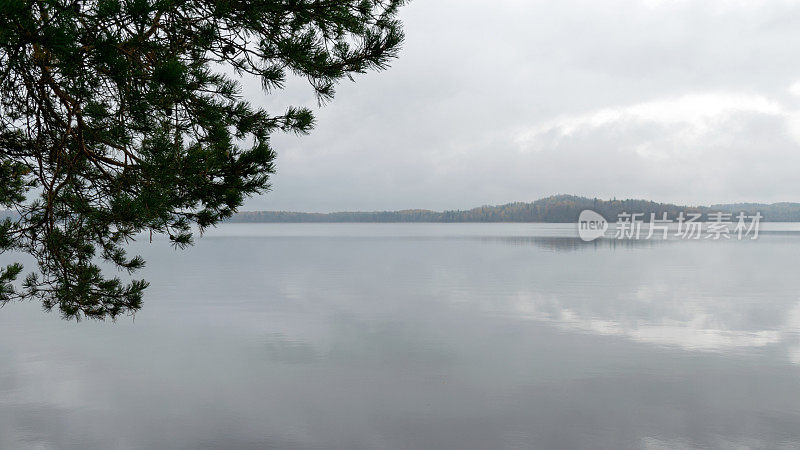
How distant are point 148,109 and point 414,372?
506 centimetres

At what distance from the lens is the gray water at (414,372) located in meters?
5.89

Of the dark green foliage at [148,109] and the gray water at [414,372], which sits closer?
the dark green foliage at [148,109]

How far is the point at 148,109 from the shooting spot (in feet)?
14.4

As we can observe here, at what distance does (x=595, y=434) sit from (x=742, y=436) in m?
1.32

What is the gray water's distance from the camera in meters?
5.89

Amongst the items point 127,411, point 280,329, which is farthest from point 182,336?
→ point 127,411

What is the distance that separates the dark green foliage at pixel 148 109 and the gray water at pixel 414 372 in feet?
5.19

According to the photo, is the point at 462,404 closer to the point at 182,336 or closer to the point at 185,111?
the point at 185,111

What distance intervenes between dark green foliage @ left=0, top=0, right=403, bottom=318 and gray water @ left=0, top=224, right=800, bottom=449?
5.19 ft

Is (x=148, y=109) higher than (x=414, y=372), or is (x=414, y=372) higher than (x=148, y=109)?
(x=148, y=109)

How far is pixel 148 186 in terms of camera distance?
4.39 meters

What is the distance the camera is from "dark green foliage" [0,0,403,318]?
153 inches

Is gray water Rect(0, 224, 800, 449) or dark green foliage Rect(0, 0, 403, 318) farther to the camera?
gray water Rect(0, 224, 800, 449)

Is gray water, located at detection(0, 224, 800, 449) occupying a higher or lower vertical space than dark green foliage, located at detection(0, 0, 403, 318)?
lower
